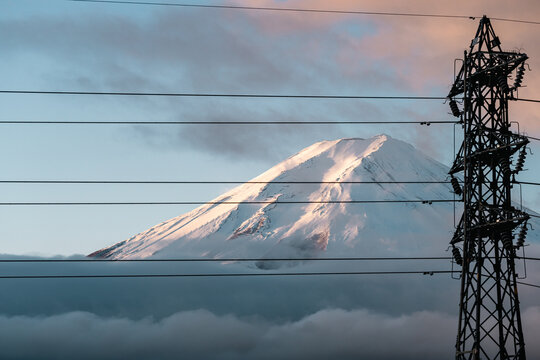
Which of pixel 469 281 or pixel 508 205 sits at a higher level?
pixel 508 205

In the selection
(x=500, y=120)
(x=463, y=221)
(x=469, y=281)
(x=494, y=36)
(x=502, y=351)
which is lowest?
(x=502, y=351)

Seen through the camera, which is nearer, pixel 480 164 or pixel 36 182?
pixel 36 182

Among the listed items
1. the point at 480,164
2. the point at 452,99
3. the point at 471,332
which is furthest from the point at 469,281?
the point at 452,99

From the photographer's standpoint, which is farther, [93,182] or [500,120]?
[500,120]

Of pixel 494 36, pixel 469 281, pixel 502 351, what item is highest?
pixel 494 36

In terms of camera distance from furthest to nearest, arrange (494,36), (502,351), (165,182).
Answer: (494,36) < (502,351) < (165,182)

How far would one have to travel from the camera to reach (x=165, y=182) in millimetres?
46250

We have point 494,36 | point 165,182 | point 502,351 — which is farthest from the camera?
point 494,36

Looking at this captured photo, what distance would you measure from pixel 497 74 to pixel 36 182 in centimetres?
2830

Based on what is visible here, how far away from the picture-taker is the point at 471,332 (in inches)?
2173

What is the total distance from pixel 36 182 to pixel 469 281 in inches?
1014

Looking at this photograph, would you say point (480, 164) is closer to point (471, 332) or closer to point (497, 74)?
point (497, 74)

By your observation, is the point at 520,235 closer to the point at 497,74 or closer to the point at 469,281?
the point at 469,281

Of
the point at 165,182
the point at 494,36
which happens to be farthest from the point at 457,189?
the point at 165,182
